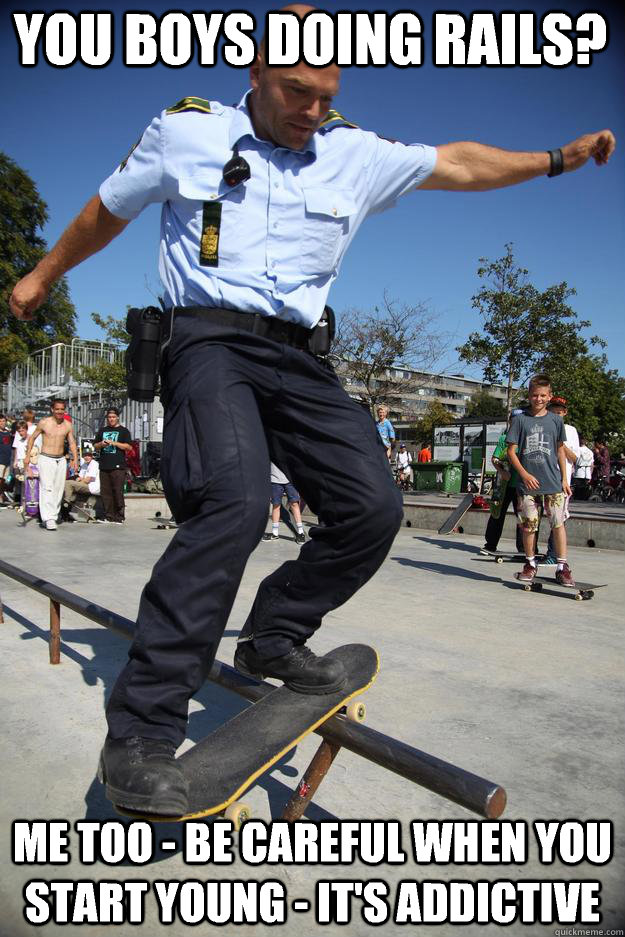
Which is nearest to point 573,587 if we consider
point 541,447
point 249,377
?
point 541,447

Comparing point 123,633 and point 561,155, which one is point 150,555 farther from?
point 561,155

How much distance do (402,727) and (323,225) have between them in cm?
208

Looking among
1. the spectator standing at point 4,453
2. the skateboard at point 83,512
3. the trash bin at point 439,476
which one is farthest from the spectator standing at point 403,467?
the skateboard at point 83,512

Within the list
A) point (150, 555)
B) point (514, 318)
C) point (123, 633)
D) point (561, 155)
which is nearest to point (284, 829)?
point (123, 633)

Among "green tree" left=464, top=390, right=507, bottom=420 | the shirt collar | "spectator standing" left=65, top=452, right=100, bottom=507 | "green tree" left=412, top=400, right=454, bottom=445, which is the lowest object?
"spectator standing" left=65, top=452, right=100, bottom=507

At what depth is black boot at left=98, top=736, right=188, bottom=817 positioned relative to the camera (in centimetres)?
166

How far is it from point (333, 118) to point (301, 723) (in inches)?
75.8

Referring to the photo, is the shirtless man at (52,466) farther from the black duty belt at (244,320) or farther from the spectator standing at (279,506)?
the black duty belt at (244,320)

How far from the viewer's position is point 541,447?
23.1ft

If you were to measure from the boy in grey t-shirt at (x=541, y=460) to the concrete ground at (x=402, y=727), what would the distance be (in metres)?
0.77

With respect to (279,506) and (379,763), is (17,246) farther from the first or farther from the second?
(379,763)

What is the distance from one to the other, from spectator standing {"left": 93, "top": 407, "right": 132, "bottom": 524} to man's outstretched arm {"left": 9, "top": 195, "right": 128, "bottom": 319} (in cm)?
1044

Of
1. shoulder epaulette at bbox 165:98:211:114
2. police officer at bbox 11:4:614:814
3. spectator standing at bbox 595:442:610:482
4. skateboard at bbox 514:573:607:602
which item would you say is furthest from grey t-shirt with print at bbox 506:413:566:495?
spectator standing at bbox 595:442:610:482

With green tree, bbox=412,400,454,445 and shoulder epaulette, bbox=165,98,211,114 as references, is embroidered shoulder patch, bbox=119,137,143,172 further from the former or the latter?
green tree, bbox=412,400,454,445
